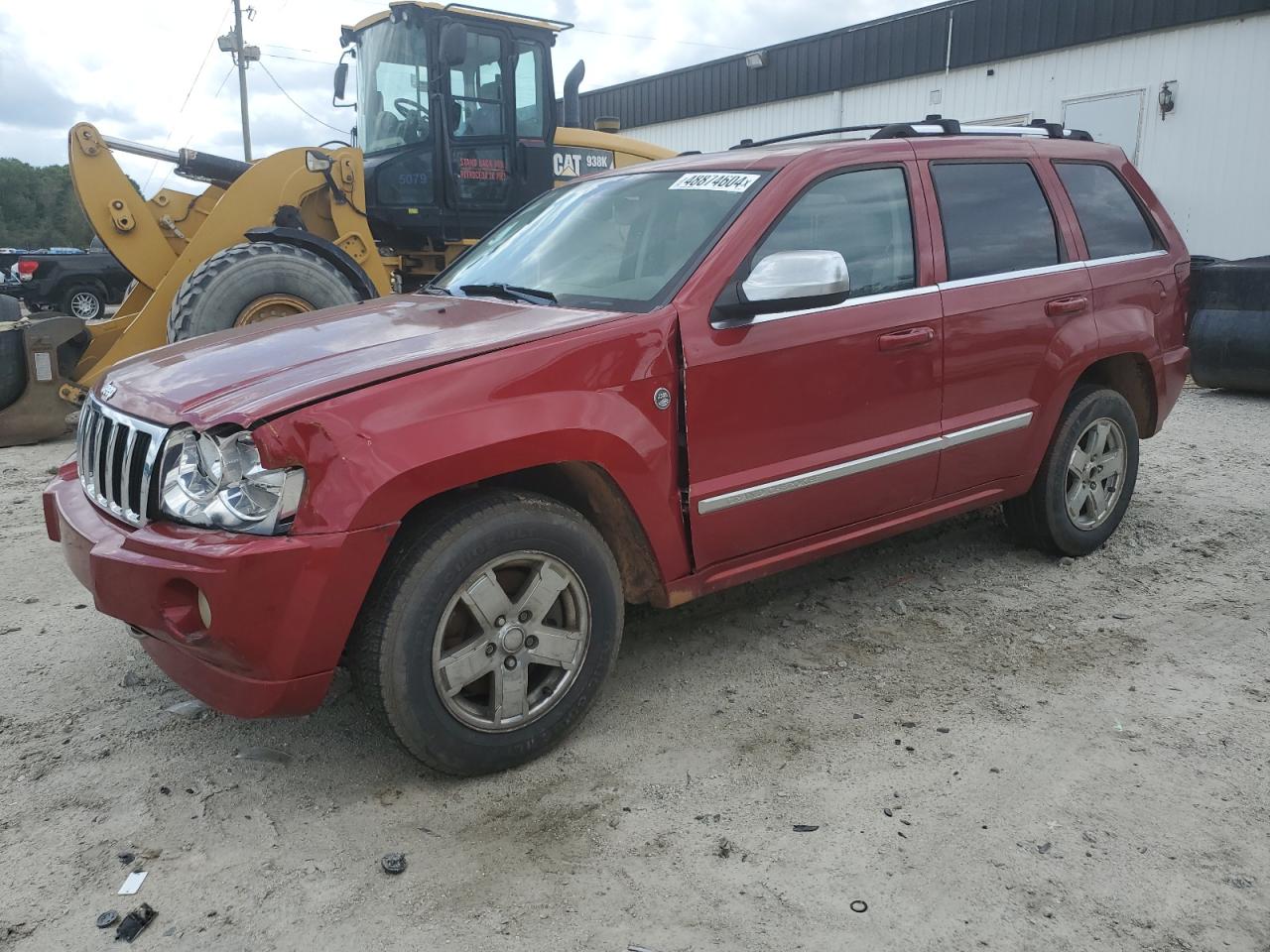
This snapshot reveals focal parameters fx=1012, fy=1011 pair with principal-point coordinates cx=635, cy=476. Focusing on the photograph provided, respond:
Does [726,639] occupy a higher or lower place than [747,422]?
lower

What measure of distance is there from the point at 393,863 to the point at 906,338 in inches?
98.0

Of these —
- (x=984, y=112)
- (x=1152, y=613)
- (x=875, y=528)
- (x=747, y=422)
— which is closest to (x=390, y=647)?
(x=747, y=422)

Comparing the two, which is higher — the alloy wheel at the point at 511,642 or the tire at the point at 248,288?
the tire at the point at 248,288

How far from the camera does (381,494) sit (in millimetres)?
2625

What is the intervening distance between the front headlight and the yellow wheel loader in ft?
14.8

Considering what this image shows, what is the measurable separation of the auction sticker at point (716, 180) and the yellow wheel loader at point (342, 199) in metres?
4.17

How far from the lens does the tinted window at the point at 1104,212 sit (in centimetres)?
456

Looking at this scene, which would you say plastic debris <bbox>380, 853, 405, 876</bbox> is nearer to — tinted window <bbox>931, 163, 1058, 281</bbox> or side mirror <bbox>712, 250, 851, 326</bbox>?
side mirror <bbox>712, 250, 851, 326</bbox>

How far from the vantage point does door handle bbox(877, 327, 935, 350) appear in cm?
368

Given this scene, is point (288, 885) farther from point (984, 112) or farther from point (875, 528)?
point (984, 112)

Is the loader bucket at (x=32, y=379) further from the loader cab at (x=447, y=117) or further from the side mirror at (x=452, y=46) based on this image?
the side mirror at (x=452, y=46)

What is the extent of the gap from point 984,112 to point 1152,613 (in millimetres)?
14998

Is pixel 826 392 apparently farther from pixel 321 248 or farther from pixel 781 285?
pixel 321 248

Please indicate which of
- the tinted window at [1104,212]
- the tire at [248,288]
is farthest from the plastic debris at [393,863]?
the tire at [248,288]
